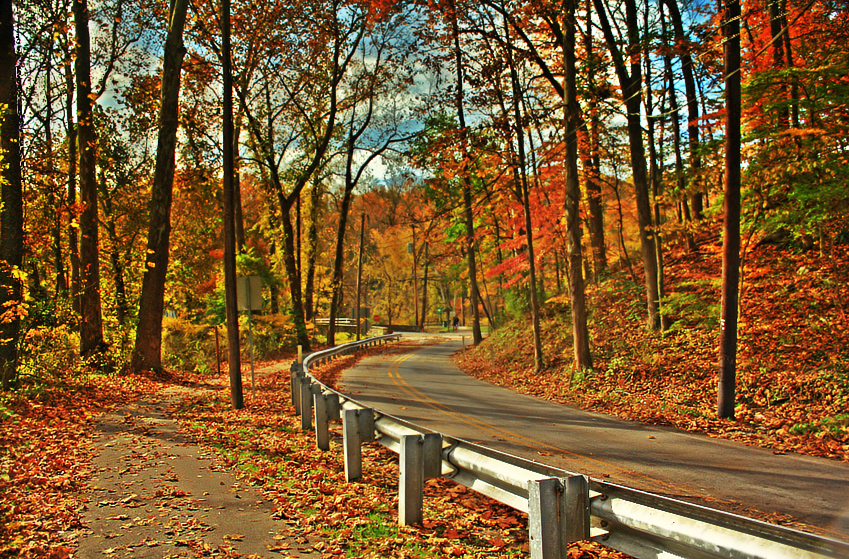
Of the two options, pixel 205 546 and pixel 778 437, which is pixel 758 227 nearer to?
pixel 778 437

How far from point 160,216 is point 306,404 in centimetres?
1013

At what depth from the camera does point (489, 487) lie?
4699 millimetres

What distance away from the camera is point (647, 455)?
827 centimetres

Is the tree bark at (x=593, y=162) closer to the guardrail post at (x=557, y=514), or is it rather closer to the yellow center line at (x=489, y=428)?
the yellow center line at (x=489, y=428)

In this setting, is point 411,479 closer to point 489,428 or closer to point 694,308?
point 489,428

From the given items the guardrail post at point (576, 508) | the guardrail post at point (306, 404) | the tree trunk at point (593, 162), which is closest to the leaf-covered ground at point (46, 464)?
the guardrail post at point (306, 404)

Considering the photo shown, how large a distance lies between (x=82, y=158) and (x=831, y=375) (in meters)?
20.5

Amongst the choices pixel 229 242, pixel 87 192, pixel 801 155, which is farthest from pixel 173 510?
pixel 87 192

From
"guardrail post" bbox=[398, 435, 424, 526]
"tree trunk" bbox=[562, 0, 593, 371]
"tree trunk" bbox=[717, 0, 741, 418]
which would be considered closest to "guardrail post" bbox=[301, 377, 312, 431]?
"guardrail post" bbox=[398, 435, 424, 526]

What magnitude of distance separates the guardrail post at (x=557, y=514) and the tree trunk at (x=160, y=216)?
52.9 feet

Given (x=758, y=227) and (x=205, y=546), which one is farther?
(x=758, y=227)

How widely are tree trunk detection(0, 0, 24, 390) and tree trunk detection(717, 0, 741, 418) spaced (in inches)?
560

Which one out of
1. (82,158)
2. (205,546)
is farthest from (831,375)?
(82,158)

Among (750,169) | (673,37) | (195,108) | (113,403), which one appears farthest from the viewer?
(195,108)
